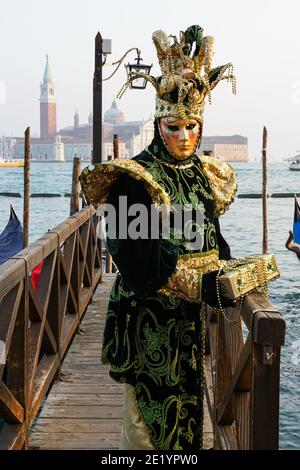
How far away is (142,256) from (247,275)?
400 millimetres

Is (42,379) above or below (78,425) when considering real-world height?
above

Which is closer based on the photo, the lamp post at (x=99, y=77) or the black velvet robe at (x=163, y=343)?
the black velvet robe at (x=163, y=343)

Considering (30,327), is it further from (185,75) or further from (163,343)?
(185,75)

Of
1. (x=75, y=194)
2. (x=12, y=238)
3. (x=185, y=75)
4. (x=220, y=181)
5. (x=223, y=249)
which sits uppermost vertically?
(x=185, y=75)

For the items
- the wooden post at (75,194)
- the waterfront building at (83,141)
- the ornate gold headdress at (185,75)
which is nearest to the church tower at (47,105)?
the waterfront building at (83,141)

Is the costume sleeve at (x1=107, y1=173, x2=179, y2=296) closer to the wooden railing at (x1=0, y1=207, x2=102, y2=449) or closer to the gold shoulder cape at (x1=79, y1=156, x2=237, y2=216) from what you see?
the gold shoulder cape at (x1=79, y1=156, x2=237, y2=216)

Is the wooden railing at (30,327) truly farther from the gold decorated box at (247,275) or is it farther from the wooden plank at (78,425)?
the gold decorated box at (247,275)

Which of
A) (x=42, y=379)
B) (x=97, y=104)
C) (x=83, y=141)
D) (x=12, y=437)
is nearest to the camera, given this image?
(x=12, y=437)

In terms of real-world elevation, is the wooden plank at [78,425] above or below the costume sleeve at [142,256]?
below

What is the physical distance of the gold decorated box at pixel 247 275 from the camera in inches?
95.9

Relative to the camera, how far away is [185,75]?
2.78m

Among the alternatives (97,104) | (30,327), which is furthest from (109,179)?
(97,104)

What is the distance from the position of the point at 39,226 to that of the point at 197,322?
39225 millimetres

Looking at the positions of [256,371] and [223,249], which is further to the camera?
[223,249]
